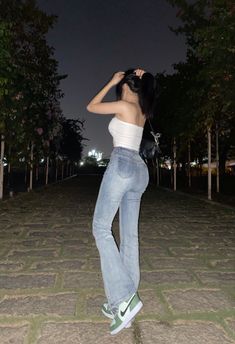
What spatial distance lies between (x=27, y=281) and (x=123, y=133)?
2.26 metres


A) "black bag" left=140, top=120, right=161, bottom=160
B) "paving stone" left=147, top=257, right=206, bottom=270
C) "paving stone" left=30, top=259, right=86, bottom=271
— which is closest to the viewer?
"black bag" left=140, top=120, right=161, bottom=160

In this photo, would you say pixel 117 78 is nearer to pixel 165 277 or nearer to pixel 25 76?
pixel 165 277

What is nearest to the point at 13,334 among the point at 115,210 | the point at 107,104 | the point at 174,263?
the point at 115,210

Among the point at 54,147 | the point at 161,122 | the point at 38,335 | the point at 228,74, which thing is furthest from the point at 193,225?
the point at 54,147

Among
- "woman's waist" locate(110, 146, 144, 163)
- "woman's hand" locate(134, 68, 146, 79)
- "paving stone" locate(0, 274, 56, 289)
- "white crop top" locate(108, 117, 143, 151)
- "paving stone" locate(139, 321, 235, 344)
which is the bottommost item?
"paving stone" locate(139, 321, 235, 344)

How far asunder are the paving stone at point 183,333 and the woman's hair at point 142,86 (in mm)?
1774

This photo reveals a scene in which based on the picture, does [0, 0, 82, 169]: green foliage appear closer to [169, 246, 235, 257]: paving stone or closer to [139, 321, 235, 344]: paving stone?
[169, 246, 235, 257]: paving stone

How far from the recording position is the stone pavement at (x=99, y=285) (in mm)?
3297

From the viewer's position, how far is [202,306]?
153 inches

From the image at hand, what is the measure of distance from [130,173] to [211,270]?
2518 mm

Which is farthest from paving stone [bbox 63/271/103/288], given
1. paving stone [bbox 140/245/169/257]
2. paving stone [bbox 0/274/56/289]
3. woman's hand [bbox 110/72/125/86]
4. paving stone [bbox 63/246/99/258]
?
woman's hand [bbox 110/72/125/86]

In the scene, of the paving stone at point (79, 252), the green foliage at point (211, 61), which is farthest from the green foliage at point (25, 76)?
the paving stone at point (79, 252)

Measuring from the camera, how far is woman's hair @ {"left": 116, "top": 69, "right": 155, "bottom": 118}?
353cm

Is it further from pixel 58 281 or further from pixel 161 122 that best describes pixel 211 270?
pixel 161 122
